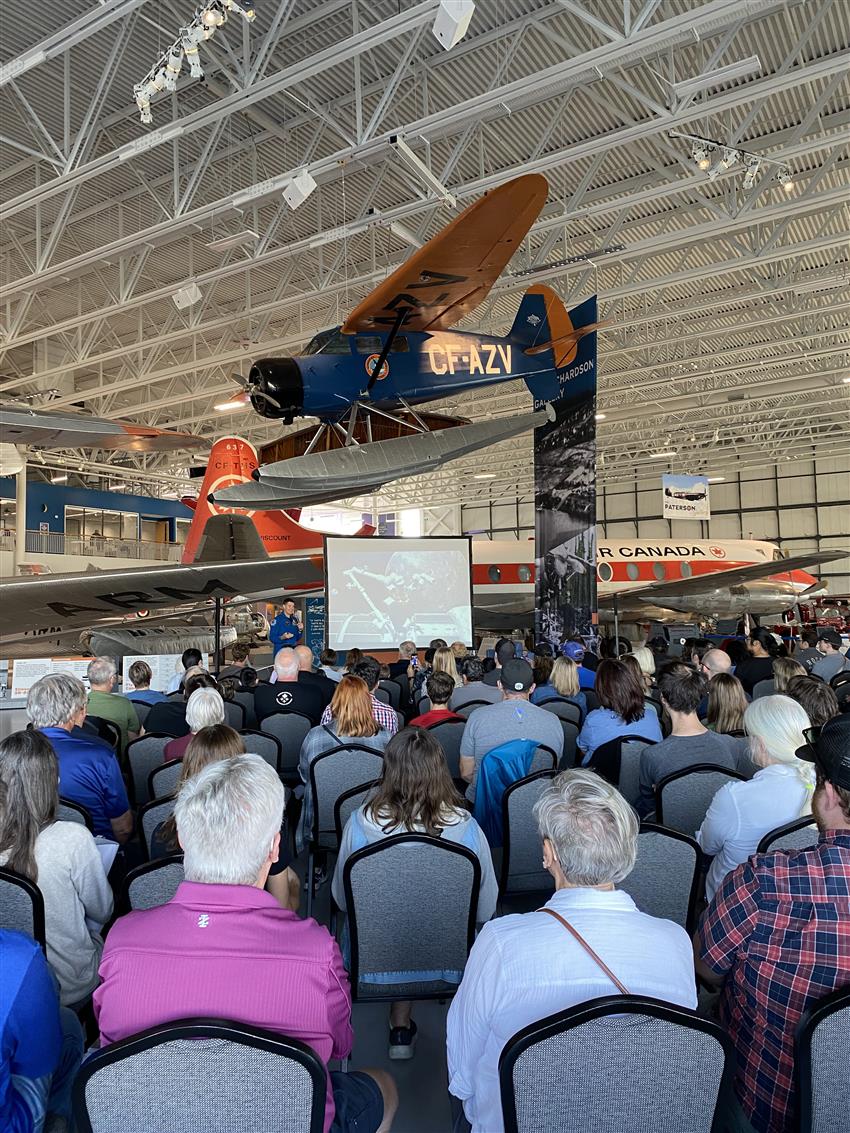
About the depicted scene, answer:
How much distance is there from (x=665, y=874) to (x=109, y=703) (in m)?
3.47

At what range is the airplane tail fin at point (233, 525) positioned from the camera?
9633mm

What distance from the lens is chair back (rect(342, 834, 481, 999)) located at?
211cm

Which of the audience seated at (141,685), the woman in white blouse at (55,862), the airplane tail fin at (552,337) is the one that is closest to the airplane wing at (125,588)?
the audience seated at (141,685)

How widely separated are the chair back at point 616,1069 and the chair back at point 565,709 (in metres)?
3.73

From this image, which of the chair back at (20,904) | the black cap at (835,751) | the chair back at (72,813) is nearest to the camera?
the black cap at (835,751)

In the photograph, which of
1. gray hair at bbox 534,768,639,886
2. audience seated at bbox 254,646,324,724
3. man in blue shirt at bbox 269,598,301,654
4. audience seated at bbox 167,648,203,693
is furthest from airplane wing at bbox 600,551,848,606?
gray hair at bbox 534,768,639,886

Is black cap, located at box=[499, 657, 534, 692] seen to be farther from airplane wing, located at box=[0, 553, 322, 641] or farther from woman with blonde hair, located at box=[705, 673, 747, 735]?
airplane wing, located at box=[0, 553, 322, 641]

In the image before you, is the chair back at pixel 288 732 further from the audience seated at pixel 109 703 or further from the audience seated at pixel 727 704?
the audience seated at pixel 727 704

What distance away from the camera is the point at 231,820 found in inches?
59.9

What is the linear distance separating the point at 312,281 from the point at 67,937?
43.1 ft

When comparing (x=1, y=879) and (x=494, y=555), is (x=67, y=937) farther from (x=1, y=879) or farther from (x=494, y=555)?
(x=494, y=555)

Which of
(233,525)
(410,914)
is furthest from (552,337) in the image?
(410,914)

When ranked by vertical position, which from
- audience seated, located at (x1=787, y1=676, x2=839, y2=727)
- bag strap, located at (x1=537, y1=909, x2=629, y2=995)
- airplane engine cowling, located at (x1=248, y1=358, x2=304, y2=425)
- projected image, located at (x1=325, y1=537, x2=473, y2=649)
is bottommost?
bag strap, located at (x1=537, y1=909, x2=629, y2=995)

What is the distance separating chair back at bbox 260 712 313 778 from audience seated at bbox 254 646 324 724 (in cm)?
22
